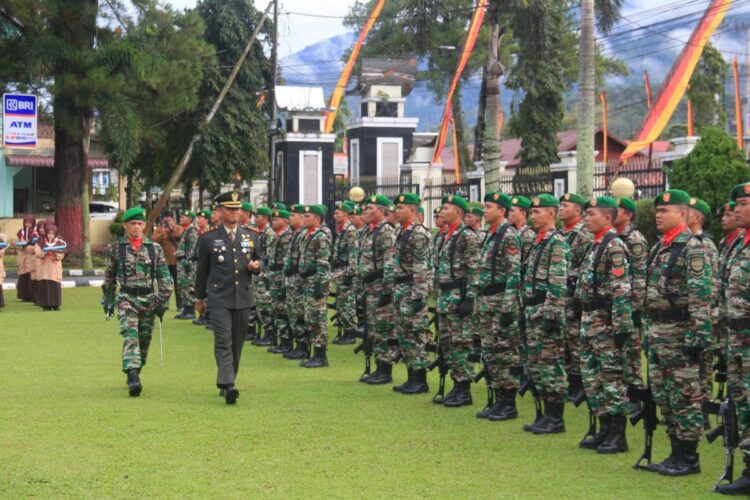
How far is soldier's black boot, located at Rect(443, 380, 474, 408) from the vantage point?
410 inches

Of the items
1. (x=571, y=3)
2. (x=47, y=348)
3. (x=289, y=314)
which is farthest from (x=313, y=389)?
(x=571, y=3)

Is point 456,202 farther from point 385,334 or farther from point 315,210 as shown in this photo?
point 315,210

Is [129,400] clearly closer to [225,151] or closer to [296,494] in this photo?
[296,494]

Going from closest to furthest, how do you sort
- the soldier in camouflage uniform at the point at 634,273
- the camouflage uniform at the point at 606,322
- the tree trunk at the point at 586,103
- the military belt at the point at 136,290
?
1. the camouflage uniform at the point at 606,322
2. the soldier in camouflage uniform at the point at 634,273
3. the military belt at the point at 136,290
4. the tree trunk at the point at 586,103

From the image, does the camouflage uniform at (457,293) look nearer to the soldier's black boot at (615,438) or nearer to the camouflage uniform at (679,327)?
the soldier's black boot at (615,438)

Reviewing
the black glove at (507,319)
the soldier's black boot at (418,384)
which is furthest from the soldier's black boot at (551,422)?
the soldier's black boot at (418,384)

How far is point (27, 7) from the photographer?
2884 centimetres

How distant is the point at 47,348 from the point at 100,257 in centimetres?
2358

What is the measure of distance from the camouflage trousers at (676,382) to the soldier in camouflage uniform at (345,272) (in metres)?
8.21

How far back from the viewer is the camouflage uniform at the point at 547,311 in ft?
29.0

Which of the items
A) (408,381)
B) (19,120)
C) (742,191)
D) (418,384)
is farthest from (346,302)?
(742,191)

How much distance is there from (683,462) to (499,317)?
2.53m

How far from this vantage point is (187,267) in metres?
19.8

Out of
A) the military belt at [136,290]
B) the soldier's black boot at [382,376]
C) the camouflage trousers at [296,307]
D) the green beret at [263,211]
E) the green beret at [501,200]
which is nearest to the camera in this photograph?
the green beret at [501,200]
